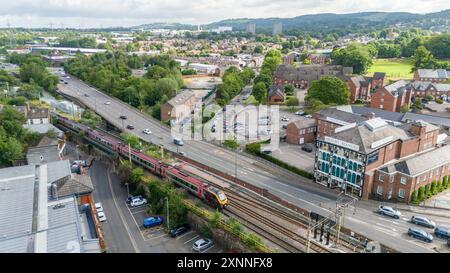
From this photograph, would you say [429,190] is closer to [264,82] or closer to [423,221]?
[423,221]

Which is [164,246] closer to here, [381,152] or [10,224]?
[10,224]

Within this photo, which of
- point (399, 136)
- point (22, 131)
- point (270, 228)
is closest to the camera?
point (270, 228)

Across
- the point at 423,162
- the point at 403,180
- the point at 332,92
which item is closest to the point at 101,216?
the point at 403,180

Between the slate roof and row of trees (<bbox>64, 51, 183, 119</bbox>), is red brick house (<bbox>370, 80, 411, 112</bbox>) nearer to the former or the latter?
the slate roof

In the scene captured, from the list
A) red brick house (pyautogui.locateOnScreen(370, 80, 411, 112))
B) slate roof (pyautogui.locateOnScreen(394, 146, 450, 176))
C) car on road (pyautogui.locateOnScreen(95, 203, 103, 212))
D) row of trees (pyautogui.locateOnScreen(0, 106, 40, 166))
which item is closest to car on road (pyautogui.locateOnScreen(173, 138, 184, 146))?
car on road (pyautogui.locateOnScreen(95, 203, 103, 212))

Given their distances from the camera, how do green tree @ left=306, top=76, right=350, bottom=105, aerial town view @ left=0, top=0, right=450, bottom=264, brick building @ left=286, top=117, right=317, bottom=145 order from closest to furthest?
aerial town view @ left=0, top=0, right=450, bottom=264
brick building @ left=286, top=117, right=317, bottom=145
green tree @ left=306, top=76, right=350, bottom=105
